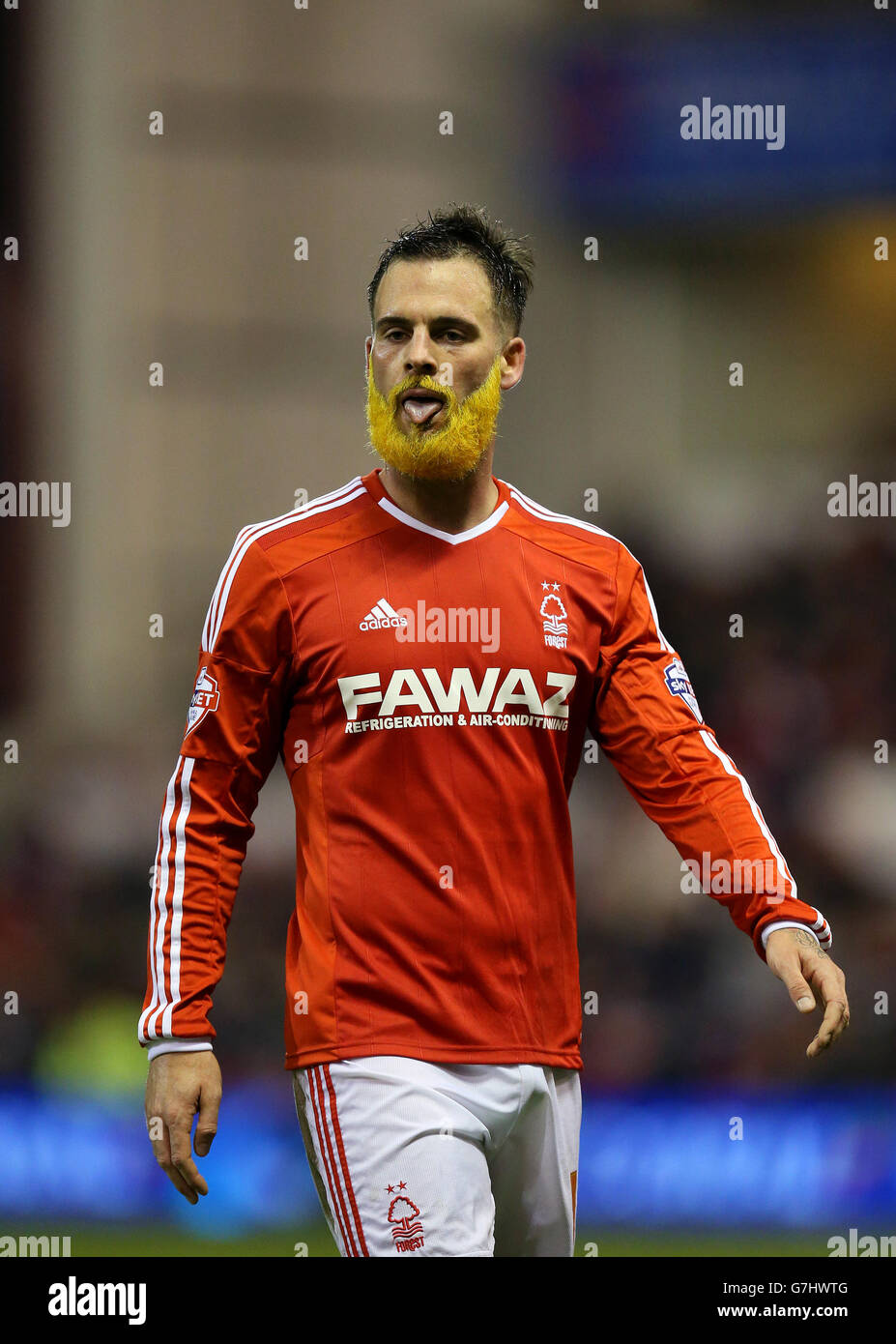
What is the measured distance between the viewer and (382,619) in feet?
9.88

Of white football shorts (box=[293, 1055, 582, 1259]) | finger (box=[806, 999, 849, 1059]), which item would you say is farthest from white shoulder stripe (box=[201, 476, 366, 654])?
finger (box=[806, 999, 849, 1059])

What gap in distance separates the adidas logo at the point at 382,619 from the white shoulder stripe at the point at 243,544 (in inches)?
9.7

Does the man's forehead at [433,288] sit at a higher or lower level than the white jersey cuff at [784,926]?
higher

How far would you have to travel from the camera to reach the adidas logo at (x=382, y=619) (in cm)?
300

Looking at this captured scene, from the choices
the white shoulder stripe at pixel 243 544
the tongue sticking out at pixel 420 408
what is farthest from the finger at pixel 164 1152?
the tongue sticking out at pixel 420 408

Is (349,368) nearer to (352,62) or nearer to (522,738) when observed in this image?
(352,62)

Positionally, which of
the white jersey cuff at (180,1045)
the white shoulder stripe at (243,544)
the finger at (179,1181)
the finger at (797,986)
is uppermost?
the white shoulder stripe at (243,544)

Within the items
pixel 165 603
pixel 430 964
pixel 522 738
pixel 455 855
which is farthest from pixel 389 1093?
pixel 165 603

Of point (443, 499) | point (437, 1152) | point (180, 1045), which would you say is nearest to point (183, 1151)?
point (180, 1045)

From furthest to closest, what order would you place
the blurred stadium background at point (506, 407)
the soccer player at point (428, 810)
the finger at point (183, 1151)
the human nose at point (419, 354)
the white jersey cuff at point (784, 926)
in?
the blurred stadium background at point (506, 407), the human nose at point (419, 354), the white jersey cuff at point (784, 926), the soccer player at point (428, 810), the finger at point (183, 1151)

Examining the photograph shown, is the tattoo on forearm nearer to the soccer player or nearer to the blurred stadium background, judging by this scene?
the soccer player

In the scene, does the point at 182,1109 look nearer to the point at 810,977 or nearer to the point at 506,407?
the point at 810,977

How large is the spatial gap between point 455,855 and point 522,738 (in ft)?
0.84

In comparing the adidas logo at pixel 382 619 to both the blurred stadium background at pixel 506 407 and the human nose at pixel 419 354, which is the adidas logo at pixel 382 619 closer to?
the human nose at pixel 419 354
